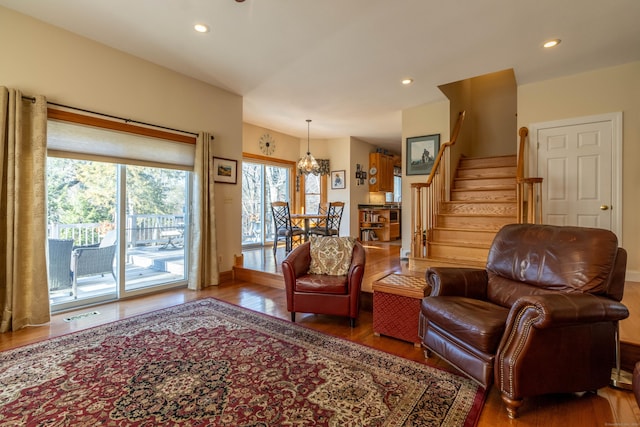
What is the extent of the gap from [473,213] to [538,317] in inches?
128

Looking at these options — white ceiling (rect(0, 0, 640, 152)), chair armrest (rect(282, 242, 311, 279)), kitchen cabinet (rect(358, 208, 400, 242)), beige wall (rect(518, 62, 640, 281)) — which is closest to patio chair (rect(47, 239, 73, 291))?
white ceiling (rect(0, 0, 640, 152))

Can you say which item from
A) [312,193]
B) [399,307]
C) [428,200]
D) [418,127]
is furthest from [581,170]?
[312,193]

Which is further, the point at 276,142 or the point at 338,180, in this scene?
the point at 338,180

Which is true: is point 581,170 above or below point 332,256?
above

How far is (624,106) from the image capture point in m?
3.76

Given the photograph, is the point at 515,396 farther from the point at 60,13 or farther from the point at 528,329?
the point at 60,13

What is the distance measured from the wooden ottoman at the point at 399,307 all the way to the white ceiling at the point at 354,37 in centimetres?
235

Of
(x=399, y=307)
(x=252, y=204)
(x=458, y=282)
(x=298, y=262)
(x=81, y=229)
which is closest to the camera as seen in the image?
(x=458, y=282)

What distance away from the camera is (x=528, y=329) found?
162cm

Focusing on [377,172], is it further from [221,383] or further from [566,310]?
[221,383]

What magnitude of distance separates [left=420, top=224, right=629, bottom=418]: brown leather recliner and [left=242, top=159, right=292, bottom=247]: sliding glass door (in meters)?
5.22

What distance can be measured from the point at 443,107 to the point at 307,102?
2225 mm

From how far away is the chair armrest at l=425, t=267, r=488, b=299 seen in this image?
230 cm

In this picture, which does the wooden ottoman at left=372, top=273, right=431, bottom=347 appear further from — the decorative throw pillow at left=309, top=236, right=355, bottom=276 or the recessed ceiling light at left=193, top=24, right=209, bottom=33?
the recessed ceiling light at left=193, top=24, right=209, bottom=33
